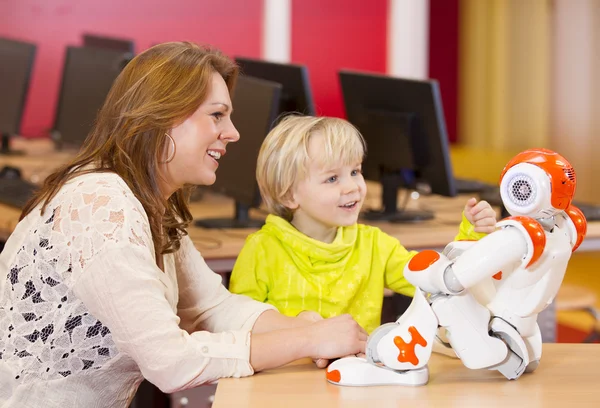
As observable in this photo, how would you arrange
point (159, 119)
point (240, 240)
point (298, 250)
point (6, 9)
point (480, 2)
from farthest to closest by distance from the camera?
point (480, 2)
point (6, 9)
point (240, 240)
point (298, 250)
point (159, 119)

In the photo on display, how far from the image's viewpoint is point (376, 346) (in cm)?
161

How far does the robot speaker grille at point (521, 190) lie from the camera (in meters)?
1.49

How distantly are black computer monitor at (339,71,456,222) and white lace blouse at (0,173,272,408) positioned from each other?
4.56 feet

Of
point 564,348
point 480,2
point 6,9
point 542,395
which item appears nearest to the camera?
point 542,395

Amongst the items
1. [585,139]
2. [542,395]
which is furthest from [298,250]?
[585,139]

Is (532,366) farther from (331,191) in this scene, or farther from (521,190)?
(331,191)

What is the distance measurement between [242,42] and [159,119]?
456cm

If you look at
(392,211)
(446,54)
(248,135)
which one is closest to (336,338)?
(248,135)

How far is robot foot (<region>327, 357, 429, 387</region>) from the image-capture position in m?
1.60

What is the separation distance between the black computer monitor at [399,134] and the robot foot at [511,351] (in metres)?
1.41

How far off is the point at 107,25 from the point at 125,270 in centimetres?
469

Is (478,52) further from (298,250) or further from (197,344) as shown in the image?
(197,344)

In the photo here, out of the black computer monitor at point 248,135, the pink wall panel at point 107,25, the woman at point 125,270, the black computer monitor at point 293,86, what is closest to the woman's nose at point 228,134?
the woman at point 125,270

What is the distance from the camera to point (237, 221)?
10.1 ft
